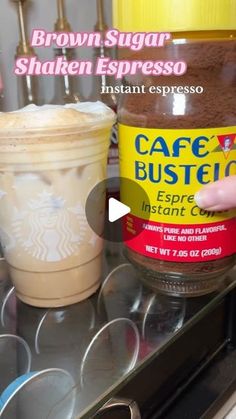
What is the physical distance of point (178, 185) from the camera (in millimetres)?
314

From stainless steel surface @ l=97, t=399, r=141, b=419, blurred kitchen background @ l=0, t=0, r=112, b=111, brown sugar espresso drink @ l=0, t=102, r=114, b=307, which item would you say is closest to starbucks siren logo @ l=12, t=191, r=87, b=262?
brown sugar espresso drink @ l=0, t=102, r=114, b=307

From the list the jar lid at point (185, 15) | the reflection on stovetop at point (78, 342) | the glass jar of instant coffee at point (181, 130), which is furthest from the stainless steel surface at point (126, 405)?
the jar lid at point (185, 15)

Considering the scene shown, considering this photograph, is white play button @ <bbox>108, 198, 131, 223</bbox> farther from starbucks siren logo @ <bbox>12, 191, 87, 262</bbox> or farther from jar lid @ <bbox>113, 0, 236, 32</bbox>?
jar lid @ <bbox>113, 0, 236, 32</bbox>

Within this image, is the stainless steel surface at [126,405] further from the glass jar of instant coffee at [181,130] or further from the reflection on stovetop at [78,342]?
the glass jar of instant coffee at [181,130]

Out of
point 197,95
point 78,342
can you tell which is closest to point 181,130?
point 197,95

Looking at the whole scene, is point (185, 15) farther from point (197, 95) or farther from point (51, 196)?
point (51, 196)

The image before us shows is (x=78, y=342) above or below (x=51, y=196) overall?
below

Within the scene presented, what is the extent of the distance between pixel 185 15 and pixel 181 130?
0.08 m

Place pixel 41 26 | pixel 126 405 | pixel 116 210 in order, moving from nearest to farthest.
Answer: pixel 126 405
pixel 116 210
pixel 41 26

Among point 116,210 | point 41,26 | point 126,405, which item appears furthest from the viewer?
point 41,26

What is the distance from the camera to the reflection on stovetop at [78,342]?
27 cm

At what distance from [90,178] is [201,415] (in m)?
0.20

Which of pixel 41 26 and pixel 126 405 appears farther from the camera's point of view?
pixel 41 26

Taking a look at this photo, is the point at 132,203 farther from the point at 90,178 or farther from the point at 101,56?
the point at 101,56
